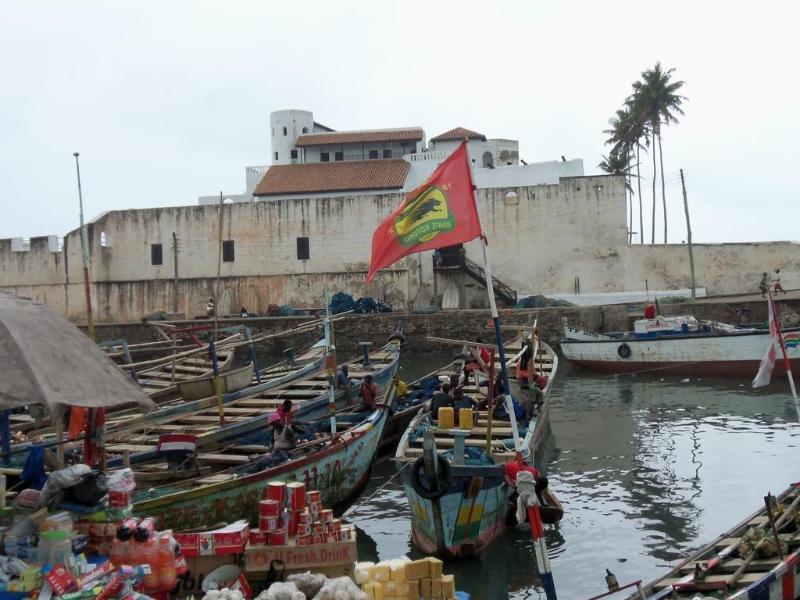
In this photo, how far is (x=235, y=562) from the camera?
21.4 feet

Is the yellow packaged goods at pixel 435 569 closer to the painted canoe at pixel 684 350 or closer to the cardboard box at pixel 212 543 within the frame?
the cardboard box at pixel 212 543

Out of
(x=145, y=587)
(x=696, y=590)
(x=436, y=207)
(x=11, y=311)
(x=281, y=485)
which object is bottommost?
(x=696, y=590)

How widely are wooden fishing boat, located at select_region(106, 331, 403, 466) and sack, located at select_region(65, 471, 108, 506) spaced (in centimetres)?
309

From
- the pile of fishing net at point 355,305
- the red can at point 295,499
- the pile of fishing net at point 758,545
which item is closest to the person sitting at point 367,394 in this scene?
the red can at point 295,499

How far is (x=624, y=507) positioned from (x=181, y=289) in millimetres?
28373

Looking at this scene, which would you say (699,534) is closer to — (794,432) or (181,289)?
(794,432)

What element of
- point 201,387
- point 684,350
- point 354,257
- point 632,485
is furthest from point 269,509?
point 354,257

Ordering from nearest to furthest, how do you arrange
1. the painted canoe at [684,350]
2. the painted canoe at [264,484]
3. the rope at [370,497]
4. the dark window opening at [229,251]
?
1. the painted canoe at [264,484]
2. the rope at [370,497]
3. the painted canoe at [684,350]
4. the dark window opening at [229,251]

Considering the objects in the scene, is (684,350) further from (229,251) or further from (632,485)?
(229,251)

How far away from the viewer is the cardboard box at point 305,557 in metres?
6.36

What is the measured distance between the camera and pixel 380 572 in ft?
19.6

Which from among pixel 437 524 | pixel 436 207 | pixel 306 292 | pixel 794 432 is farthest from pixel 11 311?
pixel 306 292

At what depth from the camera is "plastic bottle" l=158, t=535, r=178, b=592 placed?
234 inches

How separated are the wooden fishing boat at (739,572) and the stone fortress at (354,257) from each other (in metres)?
26.6
